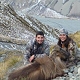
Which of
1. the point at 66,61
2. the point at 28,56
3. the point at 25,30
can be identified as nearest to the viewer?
the point at 66,61

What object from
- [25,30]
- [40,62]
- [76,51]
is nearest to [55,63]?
[40,62]

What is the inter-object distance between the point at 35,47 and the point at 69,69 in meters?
1.51

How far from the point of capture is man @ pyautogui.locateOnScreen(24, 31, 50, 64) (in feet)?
26.1

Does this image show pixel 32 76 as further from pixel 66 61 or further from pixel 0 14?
pixel 0 14

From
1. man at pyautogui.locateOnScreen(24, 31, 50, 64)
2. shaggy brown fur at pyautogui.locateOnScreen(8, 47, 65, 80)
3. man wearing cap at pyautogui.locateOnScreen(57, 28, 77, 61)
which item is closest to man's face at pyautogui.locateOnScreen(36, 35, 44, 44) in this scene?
man at pyautogui.locateOnScreen(24, 31, 50, 64)

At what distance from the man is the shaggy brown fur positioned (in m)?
1.05

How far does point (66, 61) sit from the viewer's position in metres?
7.86

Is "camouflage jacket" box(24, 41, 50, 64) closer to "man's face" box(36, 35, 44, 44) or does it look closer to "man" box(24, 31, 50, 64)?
"man" box(24, 31, 50, 64)

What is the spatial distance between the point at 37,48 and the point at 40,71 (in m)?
1.54

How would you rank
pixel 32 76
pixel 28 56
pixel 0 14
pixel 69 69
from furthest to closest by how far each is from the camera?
pixel 0 14, pixel 28 56, pixel 69 69, pixel 32 76

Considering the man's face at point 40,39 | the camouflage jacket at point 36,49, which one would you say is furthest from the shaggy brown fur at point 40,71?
the camouflage jacket at point 36,49

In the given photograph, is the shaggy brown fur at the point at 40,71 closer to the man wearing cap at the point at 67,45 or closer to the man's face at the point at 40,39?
the man's face at the point at 40,39

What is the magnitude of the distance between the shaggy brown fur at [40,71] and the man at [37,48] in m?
1.05

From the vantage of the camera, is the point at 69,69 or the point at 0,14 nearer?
the point at 69,69
